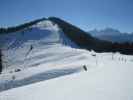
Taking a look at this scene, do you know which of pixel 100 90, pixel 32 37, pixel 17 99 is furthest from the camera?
pixel 32 37

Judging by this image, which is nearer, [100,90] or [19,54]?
[100,90]

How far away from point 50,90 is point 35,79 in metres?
20.2

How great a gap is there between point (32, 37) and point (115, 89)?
109 meters

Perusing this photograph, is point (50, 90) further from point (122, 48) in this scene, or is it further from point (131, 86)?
point (122, 48)

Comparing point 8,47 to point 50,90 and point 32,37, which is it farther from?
point 50,90

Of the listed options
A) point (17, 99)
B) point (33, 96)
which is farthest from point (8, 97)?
point (33, 96)

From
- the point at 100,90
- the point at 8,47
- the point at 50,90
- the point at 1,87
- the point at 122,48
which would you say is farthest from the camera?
the point at 8,47

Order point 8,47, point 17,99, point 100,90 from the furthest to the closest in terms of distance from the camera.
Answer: point 8,47 → point 100,90 → point 17,99

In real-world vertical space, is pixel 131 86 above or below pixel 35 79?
above

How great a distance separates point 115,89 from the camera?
6.93 metres

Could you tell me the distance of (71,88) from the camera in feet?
24.9

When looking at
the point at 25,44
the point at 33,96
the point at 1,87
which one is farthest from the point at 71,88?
the point at 25,44

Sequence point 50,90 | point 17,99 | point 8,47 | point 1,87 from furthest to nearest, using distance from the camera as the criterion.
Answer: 1. point 8,47
2. point 1,87
3. point 50,90
4. point 17,99

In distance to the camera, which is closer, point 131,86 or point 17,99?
point 17,99
